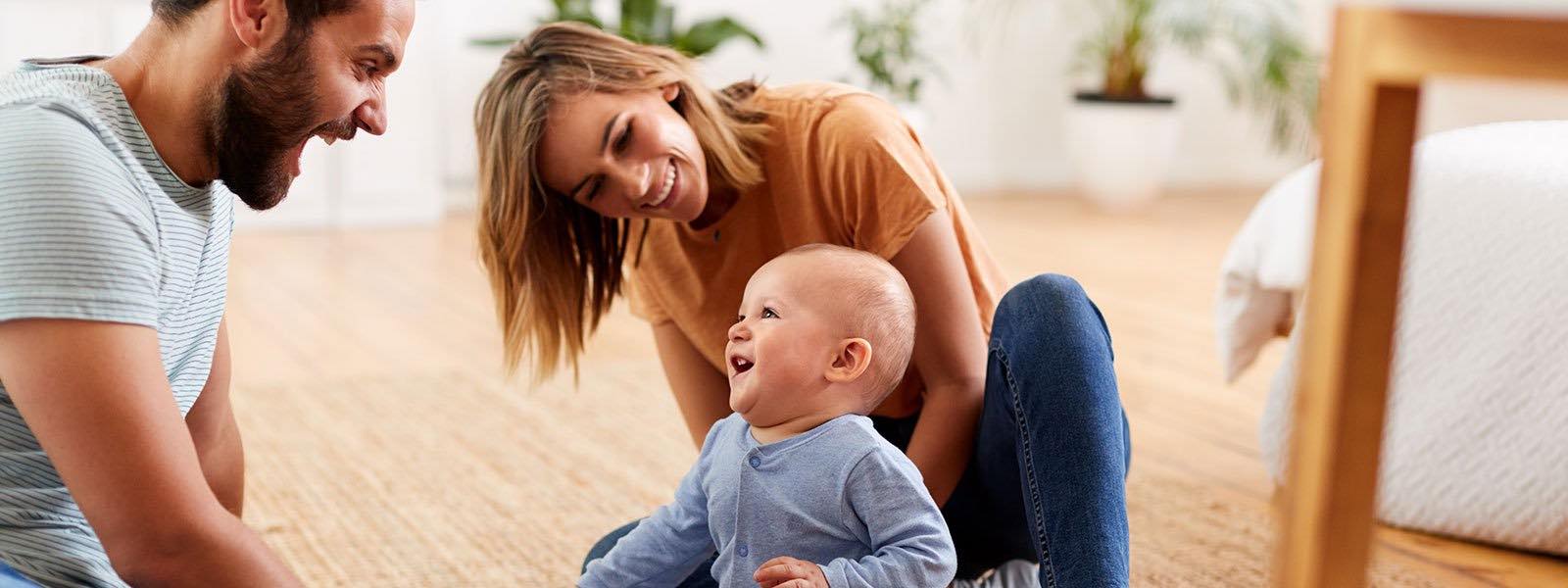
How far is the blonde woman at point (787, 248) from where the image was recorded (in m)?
1.22

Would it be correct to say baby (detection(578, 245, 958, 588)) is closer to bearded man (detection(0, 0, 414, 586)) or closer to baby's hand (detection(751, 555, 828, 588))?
baby's hand (detection(751, 555, 828, 588))

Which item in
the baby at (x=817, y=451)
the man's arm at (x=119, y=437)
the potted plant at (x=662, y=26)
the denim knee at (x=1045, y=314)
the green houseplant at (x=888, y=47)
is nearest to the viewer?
the man's arm at (x=119, y=437)

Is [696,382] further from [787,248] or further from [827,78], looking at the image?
[827,78]

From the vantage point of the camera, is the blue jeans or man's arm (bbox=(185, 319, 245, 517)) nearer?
the blue jeans

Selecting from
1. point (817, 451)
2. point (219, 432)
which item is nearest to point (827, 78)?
point (219, 432)

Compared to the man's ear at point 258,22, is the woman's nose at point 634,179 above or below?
below

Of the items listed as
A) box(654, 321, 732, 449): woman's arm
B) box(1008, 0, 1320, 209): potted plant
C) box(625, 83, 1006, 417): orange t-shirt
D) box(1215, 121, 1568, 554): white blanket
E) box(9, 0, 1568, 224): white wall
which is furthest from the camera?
box(1008, 0, 1320, 209): potted plant

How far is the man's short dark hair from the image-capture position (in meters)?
1.02

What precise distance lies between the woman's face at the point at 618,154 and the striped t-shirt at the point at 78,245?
0.31m

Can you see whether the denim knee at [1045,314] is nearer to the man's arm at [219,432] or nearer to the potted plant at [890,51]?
the man's arm at [219,432]

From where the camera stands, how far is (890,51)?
15.6ft

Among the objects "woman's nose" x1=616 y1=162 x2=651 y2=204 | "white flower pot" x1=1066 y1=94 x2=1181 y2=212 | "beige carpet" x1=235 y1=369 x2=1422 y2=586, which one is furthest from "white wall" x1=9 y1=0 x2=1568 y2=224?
"woman's nose" x1=616 y1=162 x2=651 y2=204

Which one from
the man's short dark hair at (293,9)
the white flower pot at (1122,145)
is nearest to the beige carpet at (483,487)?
the man's short dark hair at (293,9)

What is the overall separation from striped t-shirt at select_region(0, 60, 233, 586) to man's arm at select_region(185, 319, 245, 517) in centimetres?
15
